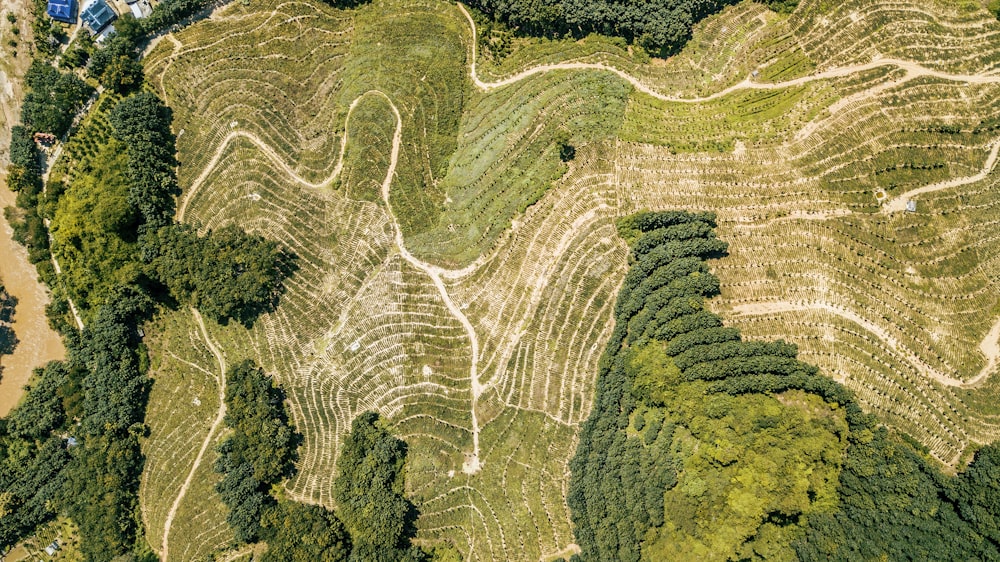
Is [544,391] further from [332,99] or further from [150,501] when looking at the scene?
[150,501]

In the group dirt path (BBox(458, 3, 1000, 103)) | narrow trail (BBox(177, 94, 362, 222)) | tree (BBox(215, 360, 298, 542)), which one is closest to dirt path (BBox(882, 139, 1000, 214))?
dirt path (BBox(458, 3, 1000, 103))

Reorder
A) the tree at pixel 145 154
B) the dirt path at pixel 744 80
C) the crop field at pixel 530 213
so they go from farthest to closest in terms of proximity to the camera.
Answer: the tree at pixel 145 154, the dirt path at pixel 744 80, the crop field at pixel 530 213

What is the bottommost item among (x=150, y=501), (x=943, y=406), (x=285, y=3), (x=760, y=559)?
(x=150, y=501)

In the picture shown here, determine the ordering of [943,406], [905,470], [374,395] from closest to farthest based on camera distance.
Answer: [905,470] → [943,406] → [374,395]

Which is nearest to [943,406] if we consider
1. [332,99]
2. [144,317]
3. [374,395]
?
[374,395]

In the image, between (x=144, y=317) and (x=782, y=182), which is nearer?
(x=782, y=182)

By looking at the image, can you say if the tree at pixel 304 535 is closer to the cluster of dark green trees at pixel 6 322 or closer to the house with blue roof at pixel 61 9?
the cluster of dark green trees at pixel 6 322

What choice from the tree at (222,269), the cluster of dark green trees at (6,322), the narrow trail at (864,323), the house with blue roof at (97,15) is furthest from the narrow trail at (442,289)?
the cluster of dark green trees at (6,322)
